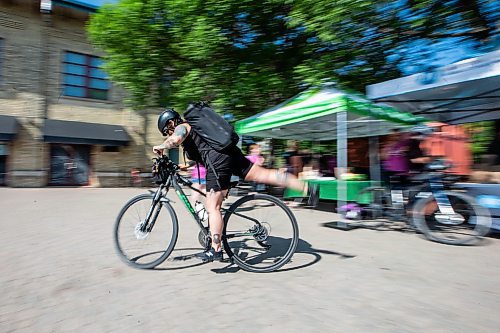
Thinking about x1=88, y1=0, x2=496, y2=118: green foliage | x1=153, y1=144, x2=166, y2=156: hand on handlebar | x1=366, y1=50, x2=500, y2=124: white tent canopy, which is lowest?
x1=153, y1=144, x2=166, y2=156: hand on handlebar

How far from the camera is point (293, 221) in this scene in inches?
139

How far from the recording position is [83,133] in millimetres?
16859

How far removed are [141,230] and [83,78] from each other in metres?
17.3

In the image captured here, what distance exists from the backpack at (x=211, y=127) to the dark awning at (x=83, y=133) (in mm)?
15070

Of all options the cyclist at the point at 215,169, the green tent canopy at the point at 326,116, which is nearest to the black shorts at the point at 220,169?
the cyclist at the point at 215,169

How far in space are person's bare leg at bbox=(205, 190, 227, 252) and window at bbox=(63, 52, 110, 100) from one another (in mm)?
16437

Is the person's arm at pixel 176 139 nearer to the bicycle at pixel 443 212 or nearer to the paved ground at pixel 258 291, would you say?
the paved ground at pixel 258 291

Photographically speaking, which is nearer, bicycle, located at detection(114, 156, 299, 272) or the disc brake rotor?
bicycle, located at detection(114, 156, 299, 272)

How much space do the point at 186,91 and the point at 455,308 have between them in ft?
24.5

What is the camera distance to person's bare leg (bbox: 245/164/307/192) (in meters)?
3.59

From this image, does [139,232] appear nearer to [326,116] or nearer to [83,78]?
[326,116]

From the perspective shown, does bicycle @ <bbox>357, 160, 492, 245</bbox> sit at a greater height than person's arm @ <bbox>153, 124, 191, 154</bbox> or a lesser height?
lesser

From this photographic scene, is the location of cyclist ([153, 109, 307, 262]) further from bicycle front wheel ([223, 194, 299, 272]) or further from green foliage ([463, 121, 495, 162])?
green foliage ([463, 121, 495, 162])

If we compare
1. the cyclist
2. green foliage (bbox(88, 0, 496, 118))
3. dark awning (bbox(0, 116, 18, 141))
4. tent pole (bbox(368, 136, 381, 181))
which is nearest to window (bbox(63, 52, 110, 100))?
dark awning (bbox(0, 116, 18, 141))
